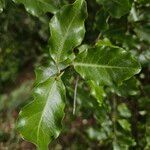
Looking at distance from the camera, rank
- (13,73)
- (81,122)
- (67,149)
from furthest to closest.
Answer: (13,73), (81,122), (67,149)

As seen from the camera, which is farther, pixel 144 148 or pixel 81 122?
pixel 81 122

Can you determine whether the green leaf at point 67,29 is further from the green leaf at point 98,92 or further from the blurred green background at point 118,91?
the green leaf at point 98,92

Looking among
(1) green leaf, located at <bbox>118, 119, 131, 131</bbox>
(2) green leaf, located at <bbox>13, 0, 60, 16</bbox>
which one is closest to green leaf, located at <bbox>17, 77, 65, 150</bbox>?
(2) green leaf, located at <bbox>13, 0, 60, 16</bbox>

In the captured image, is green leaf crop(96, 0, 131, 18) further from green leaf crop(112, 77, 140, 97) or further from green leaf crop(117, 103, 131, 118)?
green leaf crop(117, 103, 131, 118)

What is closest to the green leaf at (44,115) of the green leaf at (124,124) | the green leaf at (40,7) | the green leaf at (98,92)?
Result: the green leaf at (40,7)

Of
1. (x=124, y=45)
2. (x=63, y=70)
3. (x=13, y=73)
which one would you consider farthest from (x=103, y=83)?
(x=13, y=73)

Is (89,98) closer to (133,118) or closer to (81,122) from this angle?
(133,118)

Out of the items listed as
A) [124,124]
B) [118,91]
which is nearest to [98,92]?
[118,91]
